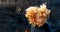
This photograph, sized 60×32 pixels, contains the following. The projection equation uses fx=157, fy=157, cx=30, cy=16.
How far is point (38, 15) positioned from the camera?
1242 millimetres

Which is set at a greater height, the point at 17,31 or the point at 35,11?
the point at 35,11

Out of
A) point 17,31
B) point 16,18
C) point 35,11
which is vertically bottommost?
point 17,31

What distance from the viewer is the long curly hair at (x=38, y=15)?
121cm

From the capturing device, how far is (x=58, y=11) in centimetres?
152

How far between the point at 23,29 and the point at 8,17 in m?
0.19

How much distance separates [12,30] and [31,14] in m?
0.34

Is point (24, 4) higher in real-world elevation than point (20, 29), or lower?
higher

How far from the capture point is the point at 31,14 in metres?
1.23

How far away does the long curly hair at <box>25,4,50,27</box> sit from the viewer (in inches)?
47.7

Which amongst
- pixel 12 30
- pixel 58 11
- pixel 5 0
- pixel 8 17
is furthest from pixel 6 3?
pixel 58 11

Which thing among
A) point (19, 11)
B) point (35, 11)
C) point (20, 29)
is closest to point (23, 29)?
point (20, 29)

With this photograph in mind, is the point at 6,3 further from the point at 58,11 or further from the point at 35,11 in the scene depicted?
the point at 58,11

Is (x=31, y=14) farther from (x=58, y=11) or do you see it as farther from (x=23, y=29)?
(x=58, y=11)

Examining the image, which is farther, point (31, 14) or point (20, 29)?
point (20, 29)
